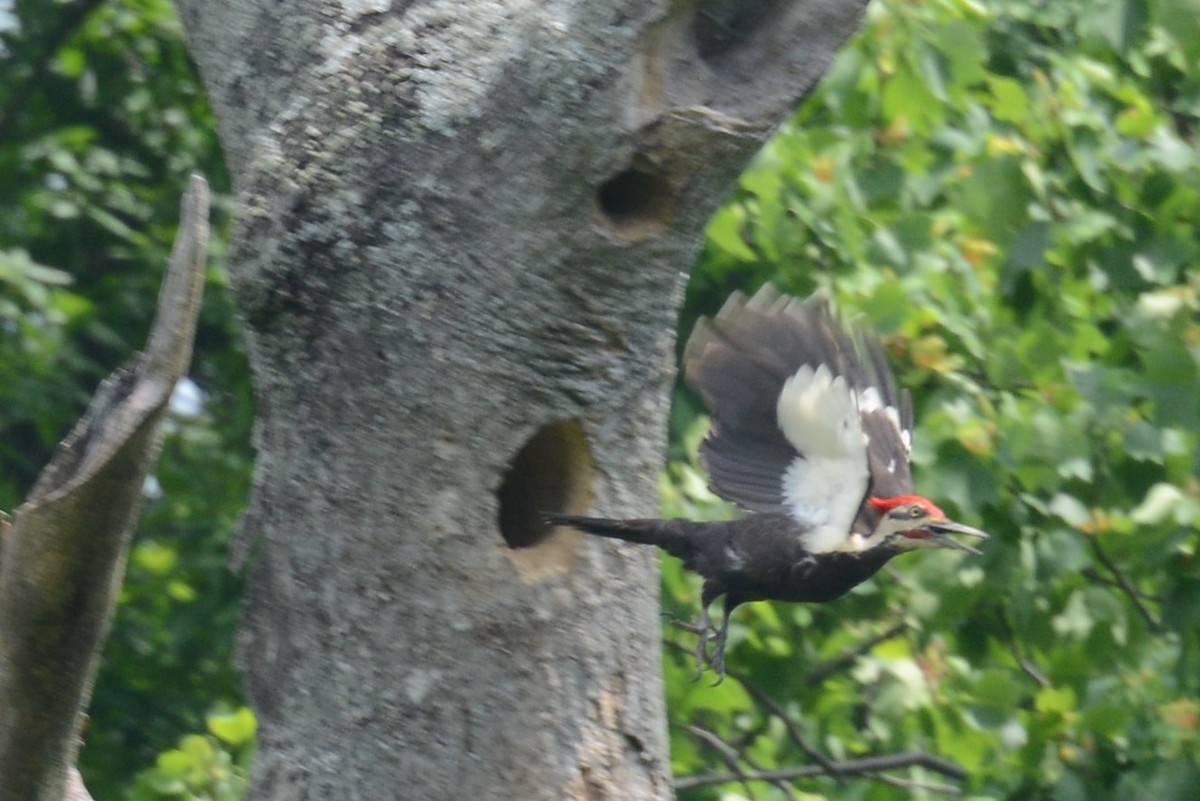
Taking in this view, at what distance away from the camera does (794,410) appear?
289cm

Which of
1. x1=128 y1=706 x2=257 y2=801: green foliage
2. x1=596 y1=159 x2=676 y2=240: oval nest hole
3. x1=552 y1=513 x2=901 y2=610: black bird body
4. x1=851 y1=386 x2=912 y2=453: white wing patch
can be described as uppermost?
x1=596 y1=159 x2=676 y2=240: oval nest hole

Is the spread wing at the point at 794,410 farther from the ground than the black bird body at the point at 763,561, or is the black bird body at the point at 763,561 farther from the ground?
the spread wing at the point at 794,410

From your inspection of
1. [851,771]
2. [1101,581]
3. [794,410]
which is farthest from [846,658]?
[794,410]

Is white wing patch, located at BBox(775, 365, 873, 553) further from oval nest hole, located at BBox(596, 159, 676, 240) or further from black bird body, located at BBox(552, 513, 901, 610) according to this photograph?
oval nest hole, located at BBox(596, 159, 676, 240)

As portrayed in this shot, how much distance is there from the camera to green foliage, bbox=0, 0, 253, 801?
550 cm

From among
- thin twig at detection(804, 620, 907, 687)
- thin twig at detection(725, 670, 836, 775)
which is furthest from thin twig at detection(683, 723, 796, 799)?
thin twig at detection(804, 620, 907, 687)

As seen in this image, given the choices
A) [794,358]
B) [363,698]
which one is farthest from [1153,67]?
[363,698]

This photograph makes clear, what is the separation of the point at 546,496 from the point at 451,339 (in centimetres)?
35

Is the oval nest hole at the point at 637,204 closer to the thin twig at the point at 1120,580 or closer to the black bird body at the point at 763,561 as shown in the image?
the black bird body at the point at 763,561

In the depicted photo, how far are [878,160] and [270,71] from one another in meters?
2.31

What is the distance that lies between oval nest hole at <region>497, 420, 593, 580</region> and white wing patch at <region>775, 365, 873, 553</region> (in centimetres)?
47

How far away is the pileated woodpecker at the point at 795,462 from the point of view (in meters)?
2.84

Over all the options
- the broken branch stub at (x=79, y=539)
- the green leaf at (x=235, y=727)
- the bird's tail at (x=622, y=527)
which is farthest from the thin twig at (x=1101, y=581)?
the broken branch stub at (x=79, y=539)

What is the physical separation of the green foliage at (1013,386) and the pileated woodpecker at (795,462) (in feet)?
2.13
